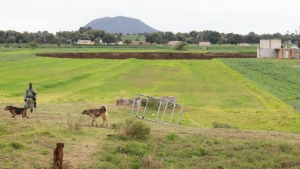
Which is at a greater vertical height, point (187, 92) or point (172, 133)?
point (172, 133)

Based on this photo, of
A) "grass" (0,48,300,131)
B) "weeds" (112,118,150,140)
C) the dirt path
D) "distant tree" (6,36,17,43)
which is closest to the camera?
the dirt path

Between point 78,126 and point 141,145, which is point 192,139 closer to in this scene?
point 141,145

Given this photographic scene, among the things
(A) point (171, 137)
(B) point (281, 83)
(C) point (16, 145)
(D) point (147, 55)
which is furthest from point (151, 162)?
(D) point (147, 55)

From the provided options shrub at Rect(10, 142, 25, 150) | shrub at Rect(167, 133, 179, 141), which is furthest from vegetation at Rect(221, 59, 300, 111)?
shrub at Rect(10, 142, 25, 150)

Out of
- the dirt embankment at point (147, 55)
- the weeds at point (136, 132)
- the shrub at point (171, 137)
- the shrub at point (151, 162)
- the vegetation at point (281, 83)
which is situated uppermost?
the dirt embankment at point (147, 55)

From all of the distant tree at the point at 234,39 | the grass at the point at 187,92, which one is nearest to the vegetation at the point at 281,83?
the grass at the point at 187,92

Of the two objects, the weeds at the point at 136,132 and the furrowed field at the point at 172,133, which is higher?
the weeds at the point at 136,132

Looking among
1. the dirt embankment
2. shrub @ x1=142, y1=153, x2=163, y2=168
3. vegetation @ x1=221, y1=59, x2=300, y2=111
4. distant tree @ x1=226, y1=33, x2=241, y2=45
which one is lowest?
vegetation @ x1=221, y1=59, x2=300, y2=111

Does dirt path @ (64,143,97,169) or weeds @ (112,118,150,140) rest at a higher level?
weeds @ (112,118,150,140)

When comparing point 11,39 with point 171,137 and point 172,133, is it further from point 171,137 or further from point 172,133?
point 171,137

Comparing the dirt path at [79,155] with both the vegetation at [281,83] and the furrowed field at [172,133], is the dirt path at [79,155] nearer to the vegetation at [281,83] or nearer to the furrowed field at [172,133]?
the furrowed field at [172,133]

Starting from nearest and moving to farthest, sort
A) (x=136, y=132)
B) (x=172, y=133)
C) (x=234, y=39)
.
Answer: (x=136, y=132) → (x=172, y=133) → (x=234, y=39)

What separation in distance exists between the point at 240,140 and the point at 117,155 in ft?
17.4

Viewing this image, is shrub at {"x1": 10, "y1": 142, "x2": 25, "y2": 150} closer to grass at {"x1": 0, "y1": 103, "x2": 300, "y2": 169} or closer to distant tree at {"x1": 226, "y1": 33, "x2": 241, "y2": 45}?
grass at {"x1": 0, "y1": 103, "x2": 300, "y2": 169}
